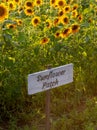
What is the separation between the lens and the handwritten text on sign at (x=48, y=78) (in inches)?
125

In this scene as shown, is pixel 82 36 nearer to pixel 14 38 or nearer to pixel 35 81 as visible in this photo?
pixel 14 38

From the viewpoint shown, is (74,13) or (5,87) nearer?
(5,87)

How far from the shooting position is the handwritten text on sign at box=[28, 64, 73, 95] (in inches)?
125

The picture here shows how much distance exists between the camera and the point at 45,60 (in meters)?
4.21

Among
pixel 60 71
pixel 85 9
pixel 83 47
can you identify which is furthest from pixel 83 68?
pixel 60 71

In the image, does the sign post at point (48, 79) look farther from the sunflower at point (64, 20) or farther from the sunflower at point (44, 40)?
the sunflower at point (64, 20)

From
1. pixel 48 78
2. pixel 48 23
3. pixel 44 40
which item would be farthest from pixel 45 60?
pixel 48 78

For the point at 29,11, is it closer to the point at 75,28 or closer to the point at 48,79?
the point at 75,28

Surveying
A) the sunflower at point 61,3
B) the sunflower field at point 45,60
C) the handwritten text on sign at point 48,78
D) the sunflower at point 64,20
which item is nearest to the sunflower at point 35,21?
the sunflower field at point 45,60

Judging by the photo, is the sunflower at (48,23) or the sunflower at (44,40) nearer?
the sunflower at (44,40)

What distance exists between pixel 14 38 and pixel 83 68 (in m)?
0.83

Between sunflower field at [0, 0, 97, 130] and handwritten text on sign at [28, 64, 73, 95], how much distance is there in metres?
0.50

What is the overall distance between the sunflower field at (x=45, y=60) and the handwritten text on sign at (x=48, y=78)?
1.64ft

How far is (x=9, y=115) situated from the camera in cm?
399
